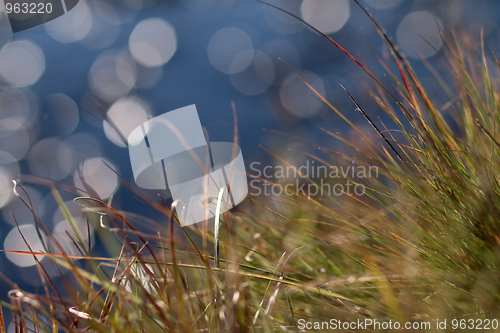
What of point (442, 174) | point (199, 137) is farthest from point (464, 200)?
point (199, 137)

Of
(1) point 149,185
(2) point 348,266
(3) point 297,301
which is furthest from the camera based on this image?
(1) point 149,185

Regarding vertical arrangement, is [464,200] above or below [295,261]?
above

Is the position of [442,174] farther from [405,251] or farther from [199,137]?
[199,137]

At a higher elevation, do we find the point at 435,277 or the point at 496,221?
the point at 496,221

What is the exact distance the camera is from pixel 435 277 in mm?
457

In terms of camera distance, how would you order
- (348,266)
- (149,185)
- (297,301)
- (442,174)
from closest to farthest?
1. (442,174)
2. (297,301)
3. (348,266)
4. (149,185)

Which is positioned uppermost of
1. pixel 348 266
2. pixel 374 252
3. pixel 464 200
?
pixel 464 200

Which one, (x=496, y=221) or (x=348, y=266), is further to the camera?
(x=348, y=266)

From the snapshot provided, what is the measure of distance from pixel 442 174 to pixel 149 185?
1199mm

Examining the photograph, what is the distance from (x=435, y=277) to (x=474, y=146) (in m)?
0.27

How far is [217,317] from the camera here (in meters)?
0.43

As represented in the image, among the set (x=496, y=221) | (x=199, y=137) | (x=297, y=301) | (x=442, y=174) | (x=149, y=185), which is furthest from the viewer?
(x=149, y=185)

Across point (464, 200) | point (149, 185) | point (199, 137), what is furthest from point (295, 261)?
point (149, 185)

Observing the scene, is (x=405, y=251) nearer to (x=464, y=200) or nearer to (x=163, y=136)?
(x=464, y=200)
